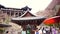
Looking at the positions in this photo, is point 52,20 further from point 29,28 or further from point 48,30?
point 29,28

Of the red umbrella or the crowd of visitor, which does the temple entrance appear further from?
the red umbrella

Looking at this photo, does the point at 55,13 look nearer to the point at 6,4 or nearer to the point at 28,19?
the point at 28,19

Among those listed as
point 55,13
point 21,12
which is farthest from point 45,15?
point 21,12

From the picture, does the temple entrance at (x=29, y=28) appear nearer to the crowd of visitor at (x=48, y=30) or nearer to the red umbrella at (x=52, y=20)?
the crowd of visitor at (x=48, y=30)

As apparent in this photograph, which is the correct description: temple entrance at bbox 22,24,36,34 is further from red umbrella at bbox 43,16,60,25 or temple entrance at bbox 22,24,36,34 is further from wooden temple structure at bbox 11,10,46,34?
red umbrella at bbox 43,16,60,25

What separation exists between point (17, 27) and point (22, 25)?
0.22 feet

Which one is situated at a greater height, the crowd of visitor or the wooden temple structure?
the wooden temple structure

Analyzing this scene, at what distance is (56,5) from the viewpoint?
6.93 feet

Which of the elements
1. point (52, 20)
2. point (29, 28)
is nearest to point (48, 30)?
point (52, 20)

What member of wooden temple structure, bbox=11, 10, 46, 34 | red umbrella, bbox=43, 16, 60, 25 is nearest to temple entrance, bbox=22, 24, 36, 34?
wooden temple structure, bbox=11, 10, 46, 34

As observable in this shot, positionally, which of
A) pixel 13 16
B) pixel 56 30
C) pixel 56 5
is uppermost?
pixel 56 5

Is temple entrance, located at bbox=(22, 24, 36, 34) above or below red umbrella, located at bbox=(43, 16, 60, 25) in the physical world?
below

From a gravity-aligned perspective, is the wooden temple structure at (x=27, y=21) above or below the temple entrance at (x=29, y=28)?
above

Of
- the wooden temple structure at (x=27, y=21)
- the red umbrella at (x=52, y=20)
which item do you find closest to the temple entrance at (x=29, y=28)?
the wooden temple structure at (x=27, y=21)
